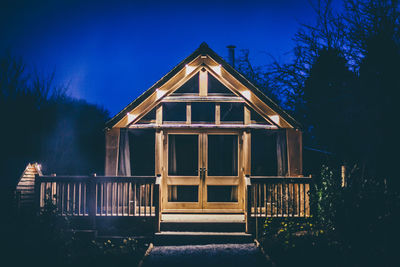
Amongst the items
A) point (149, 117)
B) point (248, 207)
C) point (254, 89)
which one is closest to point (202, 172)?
point (248, 207)

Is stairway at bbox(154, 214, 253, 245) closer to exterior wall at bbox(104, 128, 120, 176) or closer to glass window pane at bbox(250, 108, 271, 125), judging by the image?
exterior wall at bbox(104, 128, 120, 176)

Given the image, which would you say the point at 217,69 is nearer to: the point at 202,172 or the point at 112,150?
the point at 202,172

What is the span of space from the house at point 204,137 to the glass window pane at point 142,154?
0.03 m

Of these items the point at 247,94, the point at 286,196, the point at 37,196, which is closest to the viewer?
the point at 37,196

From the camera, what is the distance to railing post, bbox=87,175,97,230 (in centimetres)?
939

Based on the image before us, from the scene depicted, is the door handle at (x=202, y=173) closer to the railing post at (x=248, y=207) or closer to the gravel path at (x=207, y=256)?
the railing post at (x=248, y=207)

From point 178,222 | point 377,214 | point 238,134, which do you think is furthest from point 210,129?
point 377,214

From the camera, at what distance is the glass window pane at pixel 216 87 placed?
11062 mm

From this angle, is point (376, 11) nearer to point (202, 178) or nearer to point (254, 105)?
point (254, 105)

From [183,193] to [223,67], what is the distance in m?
3.94

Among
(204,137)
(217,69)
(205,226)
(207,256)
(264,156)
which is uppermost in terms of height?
(217,69)

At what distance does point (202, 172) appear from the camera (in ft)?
35.5

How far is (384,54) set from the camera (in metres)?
13.9

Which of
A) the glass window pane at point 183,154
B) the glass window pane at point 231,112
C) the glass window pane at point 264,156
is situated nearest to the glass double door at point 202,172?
the glass window pane at point 183,154
